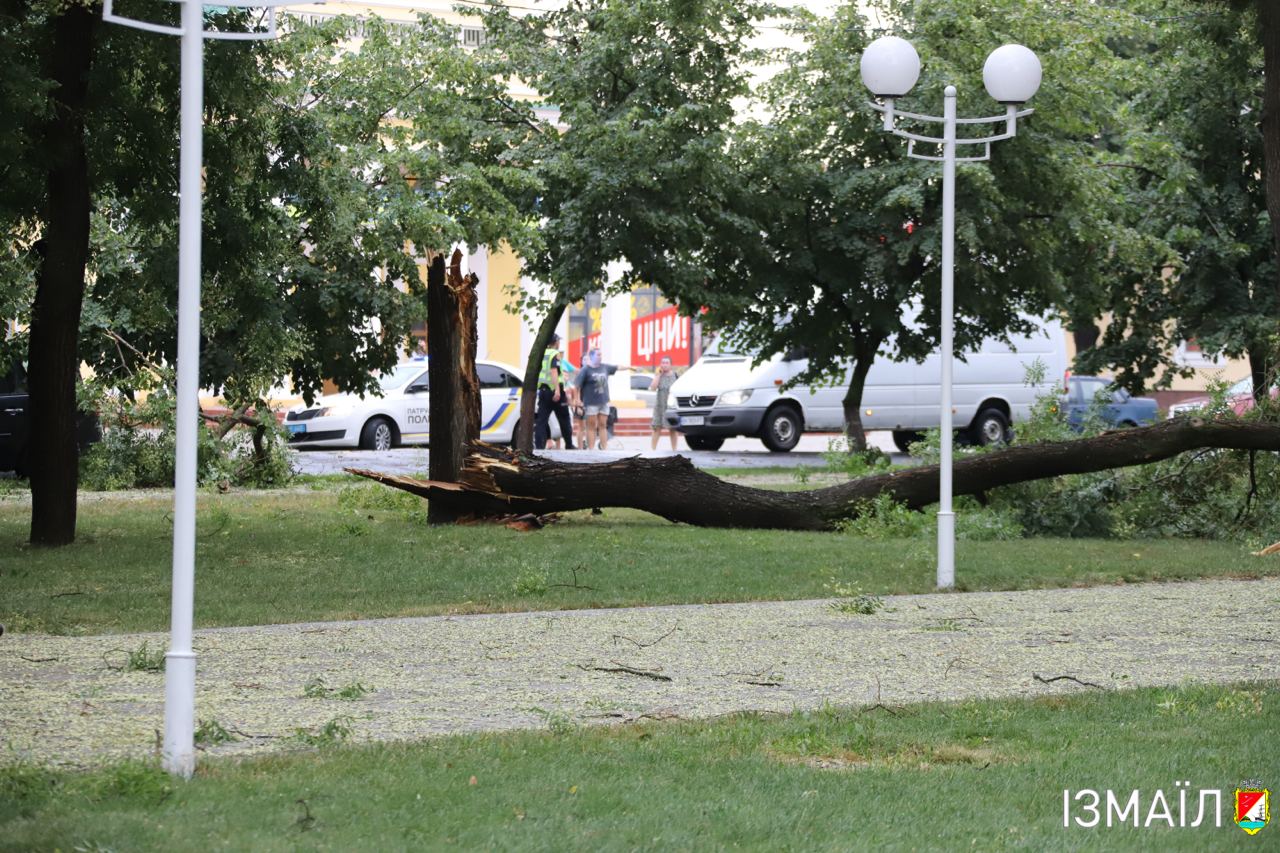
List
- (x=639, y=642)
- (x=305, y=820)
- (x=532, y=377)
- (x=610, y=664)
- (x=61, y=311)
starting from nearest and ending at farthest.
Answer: (x=305, y=820) < (x=610, y=664) < (x=639, y=642) < (x=61, y=311) < (x=532, y=377)

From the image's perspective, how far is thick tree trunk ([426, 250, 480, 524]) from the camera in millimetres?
15297

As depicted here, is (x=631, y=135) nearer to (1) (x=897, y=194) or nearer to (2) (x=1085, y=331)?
(1) (x=897, y=194)

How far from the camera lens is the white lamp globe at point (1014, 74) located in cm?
1175

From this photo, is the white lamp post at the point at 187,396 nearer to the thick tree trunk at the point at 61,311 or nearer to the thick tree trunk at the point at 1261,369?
the thick tree trunk at the point at 61,311

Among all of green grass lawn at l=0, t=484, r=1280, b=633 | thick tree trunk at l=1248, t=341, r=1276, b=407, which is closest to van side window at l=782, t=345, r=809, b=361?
thick tree trunk at l=1248, t=341, r=1276, b=407

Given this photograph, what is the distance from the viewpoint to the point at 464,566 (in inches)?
469

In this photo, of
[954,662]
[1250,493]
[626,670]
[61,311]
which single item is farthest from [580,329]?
[626,670]

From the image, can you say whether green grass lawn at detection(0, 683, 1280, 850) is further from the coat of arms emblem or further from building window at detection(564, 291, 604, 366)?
building window at detection(564, 291, 604, 366)

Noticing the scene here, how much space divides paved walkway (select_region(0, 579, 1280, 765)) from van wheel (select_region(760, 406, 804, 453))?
2050 centimetres

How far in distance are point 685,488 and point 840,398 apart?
1697cm

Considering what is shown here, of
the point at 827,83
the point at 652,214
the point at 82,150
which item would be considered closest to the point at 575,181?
the point at 652,214

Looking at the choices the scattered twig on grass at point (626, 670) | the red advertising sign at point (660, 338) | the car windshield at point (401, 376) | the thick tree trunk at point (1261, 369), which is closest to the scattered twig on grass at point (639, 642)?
the scattered twig on grass at point (626, 670)

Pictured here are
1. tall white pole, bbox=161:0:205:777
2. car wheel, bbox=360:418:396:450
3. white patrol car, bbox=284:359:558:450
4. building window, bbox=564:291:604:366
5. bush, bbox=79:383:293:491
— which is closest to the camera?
tall white pole, bbox=161:0:205:777

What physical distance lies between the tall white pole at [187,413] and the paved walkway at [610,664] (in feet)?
1.16
